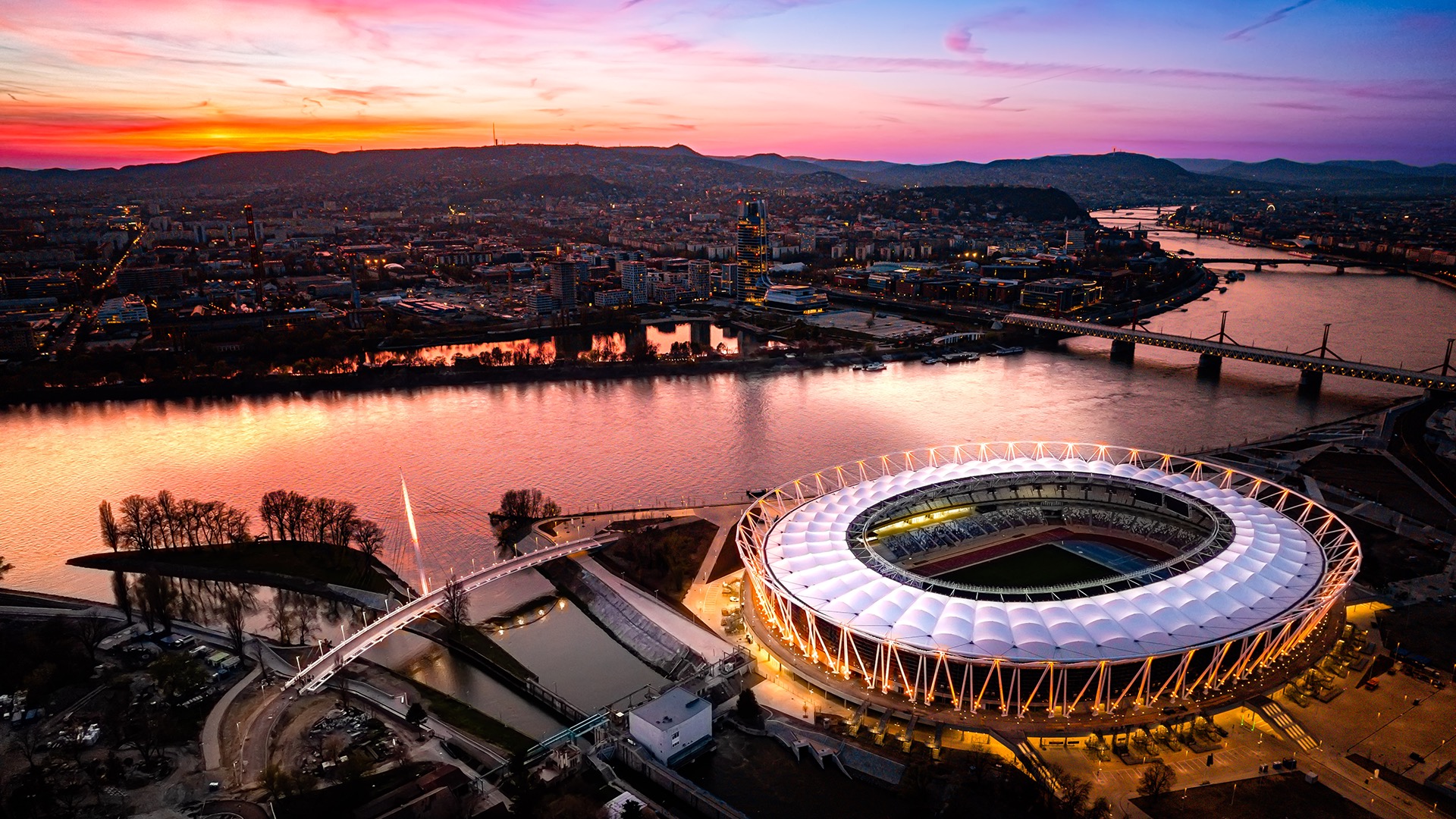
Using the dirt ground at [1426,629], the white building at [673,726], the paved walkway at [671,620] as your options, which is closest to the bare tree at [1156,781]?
the white building at [673,726]

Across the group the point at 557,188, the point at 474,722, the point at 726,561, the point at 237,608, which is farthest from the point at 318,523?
the point at 557,188

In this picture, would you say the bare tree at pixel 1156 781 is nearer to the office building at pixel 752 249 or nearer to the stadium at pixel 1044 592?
the stadium at pixel 1044 592

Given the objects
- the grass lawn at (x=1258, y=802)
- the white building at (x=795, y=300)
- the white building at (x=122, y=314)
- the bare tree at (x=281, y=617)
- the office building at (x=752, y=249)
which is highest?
the office building at (x=752, y=249)

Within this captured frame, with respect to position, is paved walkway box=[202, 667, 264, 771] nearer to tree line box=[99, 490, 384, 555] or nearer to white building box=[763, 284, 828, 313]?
tree line box=[99, 490, 384, 555]

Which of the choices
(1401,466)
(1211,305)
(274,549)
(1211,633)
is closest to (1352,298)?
(1211,305)

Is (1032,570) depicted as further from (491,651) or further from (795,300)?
(795,300)

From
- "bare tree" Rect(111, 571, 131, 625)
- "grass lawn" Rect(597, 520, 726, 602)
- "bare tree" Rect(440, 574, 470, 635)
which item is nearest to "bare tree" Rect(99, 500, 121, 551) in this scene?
"bare tree" Rect(111, 571, 131, 625)
